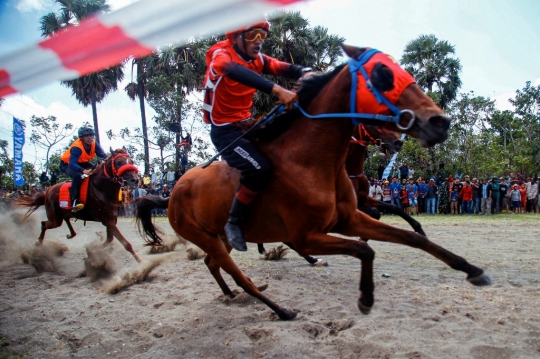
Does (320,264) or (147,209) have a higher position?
(147,209)

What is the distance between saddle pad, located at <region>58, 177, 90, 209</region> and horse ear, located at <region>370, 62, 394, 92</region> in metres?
7.99

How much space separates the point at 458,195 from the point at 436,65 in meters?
10.7

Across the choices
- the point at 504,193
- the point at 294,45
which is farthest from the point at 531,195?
the point at 294,45

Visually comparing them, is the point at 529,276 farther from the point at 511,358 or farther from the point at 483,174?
the point at 483,174

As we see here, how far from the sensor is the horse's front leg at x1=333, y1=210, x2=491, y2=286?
3.81 meters

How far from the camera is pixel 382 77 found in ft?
11.3

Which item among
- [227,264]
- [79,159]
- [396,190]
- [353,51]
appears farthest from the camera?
[396,190]

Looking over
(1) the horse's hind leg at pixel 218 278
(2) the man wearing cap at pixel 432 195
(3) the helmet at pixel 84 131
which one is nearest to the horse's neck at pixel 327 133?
(1) the horse's hind leg at pixel 218 278

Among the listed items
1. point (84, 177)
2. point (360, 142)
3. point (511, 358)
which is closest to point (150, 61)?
point (84, 177)

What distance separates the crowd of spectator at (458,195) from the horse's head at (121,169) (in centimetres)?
1250

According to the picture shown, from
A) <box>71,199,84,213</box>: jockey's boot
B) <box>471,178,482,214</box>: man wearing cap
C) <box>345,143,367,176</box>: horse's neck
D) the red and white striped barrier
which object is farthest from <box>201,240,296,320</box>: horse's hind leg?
<box>471,178,482,214</box>: man wearing cap

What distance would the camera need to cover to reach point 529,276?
6.24m

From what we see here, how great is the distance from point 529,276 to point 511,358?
3.24 metres

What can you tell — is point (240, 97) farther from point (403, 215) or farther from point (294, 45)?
point (294, 45)
